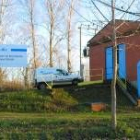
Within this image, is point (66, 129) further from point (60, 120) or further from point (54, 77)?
point (54, 77)

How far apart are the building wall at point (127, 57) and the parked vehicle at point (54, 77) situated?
2.08m

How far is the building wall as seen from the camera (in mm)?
33281

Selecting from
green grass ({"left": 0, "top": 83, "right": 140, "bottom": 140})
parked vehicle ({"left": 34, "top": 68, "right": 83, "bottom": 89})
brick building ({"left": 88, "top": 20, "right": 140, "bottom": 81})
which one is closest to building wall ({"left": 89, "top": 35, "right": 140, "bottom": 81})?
brick building ({"left": 88, "top": 20, "right": 140, "bottom": 81})

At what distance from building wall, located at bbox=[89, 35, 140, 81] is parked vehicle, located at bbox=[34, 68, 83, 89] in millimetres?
2077

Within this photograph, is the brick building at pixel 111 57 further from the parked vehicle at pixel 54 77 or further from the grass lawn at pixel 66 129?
the grass lawn at pixel 66 129

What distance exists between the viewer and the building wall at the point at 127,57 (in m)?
33.3

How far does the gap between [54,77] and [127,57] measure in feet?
21.2

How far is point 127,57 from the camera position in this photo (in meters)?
35.0

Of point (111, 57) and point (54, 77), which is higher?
point (111, 57)

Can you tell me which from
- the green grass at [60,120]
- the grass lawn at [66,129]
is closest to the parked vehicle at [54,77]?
the green grass at [60,120]

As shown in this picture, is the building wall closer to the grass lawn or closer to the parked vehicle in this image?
the parked vehicle

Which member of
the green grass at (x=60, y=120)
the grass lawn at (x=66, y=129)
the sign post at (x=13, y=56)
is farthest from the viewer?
the sign post at (x=13, y=56)

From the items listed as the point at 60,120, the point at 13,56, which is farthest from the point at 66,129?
the point at 13,56

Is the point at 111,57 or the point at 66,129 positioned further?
the point at 111,57
